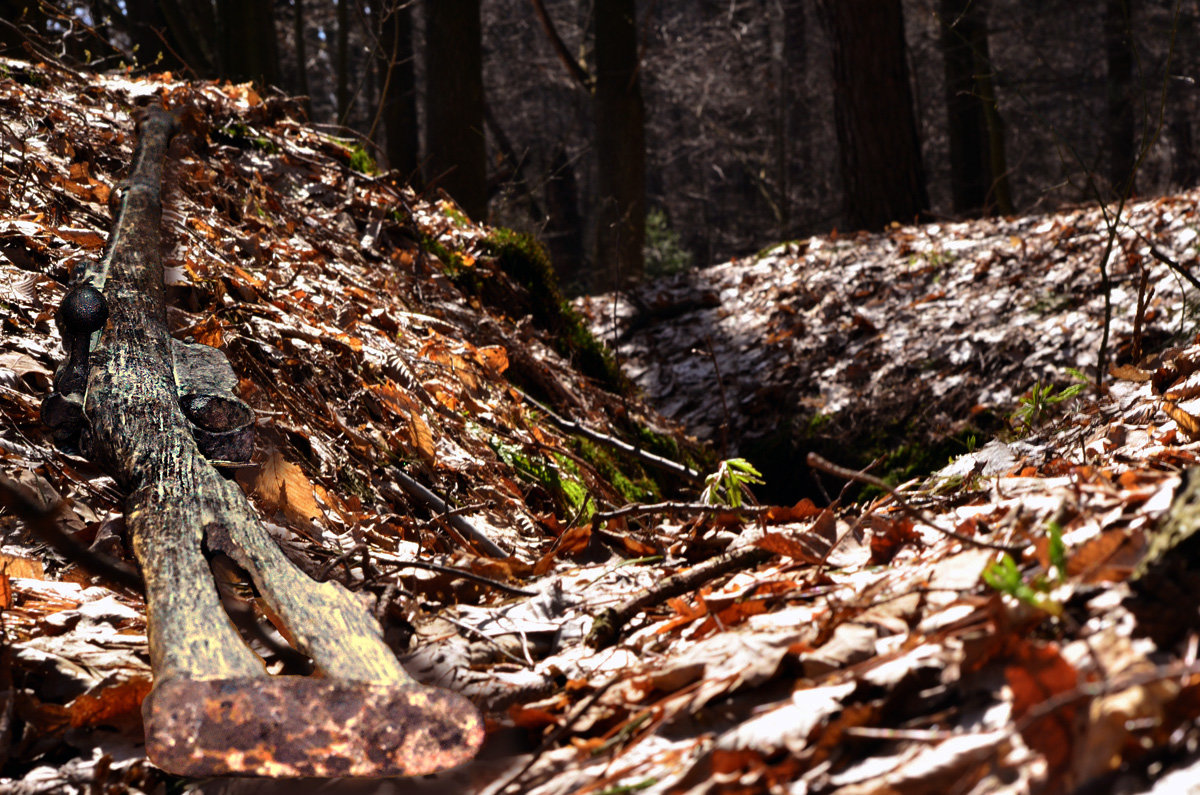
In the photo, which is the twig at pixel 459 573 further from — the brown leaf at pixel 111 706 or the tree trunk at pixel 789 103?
the tree trunk at pixel 789 103

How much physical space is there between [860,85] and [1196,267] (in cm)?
431

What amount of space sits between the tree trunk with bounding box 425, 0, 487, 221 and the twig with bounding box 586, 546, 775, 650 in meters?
6.59

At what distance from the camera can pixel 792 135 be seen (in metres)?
22.8

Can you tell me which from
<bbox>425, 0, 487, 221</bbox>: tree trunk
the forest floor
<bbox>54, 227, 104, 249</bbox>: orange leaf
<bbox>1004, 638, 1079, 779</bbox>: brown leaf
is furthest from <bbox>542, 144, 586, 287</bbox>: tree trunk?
<bbox>1004, 638, 1079, 779</bbox>: brown leaf

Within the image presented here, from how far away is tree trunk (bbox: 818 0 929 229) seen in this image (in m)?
8.02

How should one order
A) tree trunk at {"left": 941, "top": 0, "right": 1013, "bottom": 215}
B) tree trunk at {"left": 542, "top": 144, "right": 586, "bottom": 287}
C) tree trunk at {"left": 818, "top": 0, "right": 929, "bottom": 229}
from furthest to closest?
tree trunk at {"left": 542, "top": 144, "right": 586, "bottom": 287}
tree trunk at {"left": 941, "top": 0, "right": 1013, "bottom": 215}
tree trunk at {"left": 818, "top": 0, "right": 929, "bottom": 229}

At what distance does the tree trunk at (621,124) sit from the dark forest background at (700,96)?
3 cm

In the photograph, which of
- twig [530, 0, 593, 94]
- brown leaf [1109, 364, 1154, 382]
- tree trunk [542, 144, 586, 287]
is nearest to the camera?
brown leaf [1109, 364, 1154, 382]

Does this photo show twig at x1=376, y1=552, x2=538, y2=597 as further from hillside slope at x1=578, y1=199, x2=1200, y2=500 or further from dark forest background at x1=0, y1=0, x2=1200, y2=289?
hillside slope at x1=578, y1=199, x2=1200, y2=500

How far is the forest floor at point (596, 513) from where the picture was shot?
39.5 inches

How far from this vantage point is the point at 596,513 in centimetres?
219

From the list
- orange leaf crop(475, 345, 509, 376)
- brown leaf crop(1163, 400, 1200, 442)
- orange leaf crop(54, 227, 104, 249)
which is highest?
orange leaf crop(54, 227, 104, 249)

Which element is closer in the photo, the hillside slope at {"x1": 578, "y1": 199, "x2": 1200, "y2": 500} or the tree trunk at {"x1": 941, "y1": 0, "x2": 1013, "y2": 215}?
the hillside slope at {"x1": 578, "y1": 199, "x2": 1200, "y2": 500}

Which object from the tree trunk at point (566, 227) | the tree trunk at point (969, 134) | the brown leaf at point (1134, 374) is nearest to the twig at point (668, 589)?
the brown leaf at point (1134, 374)
